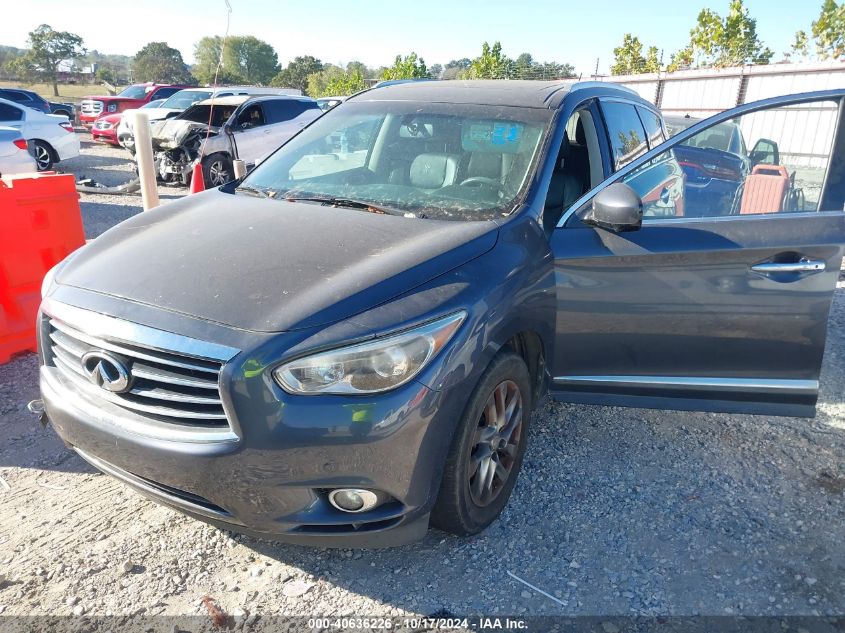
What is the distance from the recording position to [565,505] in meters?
2.97

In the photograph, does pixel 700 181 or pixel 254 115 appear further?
pixel 254 115

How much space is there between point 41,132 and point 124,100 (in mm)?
7993

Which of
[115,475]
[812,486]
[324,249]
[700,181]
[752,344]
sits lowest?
[812,486]

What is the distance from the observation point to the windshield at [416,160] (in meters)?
3.08

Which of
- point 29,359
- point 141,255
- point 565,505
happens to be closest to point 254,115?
point 29,359

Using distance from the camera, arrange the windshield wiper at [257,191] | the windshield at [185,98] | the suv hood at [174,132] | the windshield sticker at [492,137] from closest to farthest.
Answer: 1. the windshield sticker at [492,137]
2. the windshield wiper at [257,191]
3. the suv hood at [174,132]
4. the windshield at [185,98]

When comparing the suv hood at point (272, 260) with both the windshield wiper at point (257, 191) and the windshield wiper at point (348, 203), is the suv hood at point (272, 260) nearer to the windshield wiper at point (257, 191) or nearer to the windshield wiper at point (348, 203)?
the windshield wiper at point (348, 203)

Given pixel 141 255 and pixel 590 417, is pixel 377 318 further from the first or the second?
pixel 590 417

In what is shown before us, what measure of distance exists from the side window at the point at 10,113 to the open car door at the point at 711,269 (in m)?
13.4

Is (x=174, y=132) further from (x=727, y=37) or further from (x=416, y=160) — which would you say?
(x=727, y=37)

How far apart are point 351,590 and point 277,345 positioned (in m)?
1.08

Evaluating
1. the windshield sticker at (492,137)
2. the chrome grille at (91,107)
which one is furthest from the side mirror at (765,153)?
the chrome grille at (91,107)

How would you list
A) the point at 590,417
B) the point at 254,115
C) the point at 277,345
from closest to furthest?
the point at 277,345 < the point at 590,417 < the point at 254,115

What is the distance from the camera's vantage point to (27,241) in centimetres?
459
